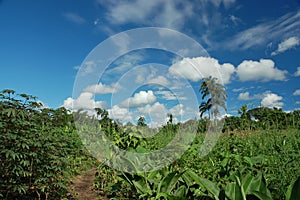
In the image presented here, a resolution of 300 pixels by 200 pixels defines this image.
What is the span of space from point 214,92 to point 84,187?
3.09 meters

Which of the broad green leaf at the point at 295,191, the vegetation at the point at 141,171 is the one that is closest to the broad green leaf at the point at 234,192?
the vegetation at the point at 141,171

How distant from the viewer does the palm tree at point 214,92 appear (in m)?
4.10

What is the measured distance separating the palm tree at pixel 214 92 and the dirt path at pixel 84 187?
7.67 ft

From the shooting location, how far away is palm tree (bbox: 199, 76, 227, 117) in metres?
4.10

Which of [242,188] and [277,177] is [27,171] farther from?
[277,177]

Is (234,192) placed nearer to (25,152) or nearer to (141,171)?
(141,171)

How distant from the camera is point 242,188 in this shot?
2.04m

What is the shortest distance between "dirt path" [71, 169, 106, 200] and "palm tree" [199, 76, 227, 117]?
2339 mm

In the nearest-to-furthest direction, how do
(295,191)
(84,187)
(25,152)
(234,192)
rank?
1. (295,191)
2. (234,192)
3. (25,152)
4. (84,187)

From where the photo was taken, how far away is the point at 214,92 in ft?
14.4

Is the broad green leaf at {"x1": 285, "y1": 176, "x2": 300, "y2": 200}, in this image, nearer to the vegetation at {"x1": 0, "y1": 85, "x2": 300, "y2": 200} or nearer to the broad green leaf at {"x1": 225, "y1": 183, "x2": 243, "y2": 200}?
the vegetation at {"x1": 0, "y1": 85, "x2": 300, "y2": 200}

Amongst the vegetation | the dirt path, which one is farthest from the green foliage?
the dirt path

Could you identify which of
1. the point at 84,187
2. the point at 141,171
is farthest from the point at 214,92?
the point at 84,187

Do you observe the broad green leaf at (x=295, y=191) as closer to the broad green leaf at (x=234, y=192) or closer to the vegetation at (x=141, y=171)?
the vegetation at (x=141, y=171)
